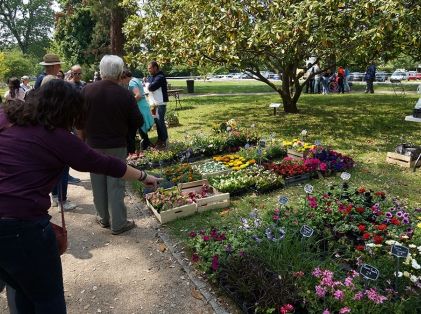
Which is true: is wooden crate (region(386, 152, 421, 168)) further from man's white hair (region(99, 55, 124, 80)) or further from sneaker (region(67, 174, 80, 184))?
sneaker (region(67, 174, 80, 184))

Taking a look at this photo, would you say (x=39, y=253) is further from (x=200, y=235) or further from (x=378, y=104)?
(x=378, y=104)

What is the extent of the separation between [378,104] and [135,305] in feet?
44.3

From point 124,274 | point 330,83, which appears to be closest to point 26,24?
point 330,83

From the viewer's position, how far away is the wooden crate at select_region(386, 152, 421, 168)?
625cm

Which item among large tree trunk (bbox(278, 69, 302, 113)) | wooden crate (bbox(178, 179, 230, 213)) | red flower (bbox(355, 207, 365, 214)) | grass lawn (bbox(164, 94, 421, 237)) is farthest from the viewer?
large tree trunk (bbox(278, 69, 302, 113))

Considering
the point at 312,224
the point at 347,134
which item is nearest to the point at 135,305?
the point at 312,224

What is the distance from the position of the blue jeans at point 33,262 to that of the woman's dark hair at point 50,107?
533 millimetres

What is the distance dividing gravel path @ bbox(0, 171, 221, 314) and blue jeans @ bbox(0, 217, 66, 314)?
116 centimetres

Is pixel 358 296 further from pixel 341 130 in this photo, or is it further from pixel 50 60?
pixel 341 130

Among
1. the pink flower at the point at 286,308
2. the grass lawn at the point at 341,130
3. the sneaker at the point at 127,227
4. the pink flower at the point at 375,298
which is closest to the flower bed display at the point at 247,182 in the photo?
the grass lawn at the point at 341,130

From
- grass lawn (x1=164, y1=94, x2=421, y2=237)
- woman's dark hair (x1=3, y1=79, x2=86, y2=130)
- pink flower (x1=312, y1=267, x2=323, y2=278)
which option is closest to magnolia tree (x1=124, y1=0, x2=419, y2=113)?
grass lawn (x1=164, y1=94, x2=421, y2=237)

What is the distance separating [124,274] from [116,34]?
11524 millimetres

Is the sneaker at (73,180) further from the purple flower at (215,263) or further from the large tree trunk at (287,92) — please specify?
the large tree trunk at (287,92)

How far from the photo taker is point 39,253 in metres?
1.96
